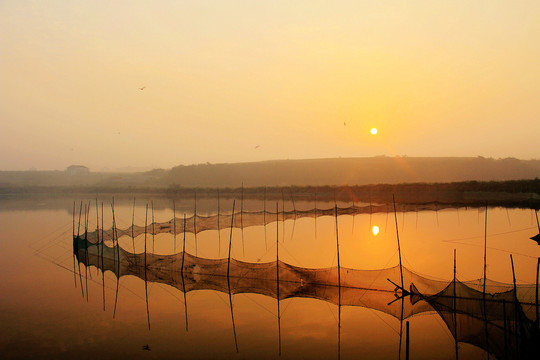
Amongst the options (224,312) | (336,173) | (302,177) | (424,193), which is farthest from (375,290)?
(336,173)

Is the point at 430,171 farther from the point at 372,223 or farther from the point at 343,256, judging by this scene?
the point at 343,256

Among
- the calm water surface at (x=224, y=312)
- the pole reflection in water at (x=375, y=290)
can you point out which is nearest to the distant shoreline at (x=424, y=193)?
the calm water surface at (x=224, y=312)

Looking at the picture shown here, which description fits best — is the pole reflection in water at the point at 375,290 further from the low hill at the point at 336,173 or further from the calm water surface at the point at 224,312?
the low hill at the point at 336,173

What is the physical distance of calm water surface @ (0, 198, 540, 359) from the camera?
5.99 m

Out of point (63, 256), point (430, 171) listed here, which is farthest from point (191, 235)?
point (430, 171)

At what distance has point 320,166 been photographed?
72.1m

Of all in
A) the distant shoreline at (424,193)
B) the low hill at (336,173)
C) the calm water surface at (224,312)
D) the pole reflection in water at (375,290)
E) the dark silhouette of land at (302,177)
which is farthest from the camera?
the low hill at (336,173)

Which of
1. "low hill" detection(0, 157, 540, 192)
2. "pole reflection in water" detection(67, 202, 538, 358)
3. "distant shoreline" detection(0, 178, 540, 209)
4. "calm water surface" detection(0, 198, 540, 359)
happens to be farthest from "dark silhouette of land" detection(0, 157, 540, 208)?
"pole reflection in water" detection(67, 202, 538, 358)

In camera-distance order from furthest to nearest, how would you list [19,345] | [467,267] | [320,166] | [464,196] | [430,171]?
[320,166] < [430,171] < [464,196] < [467,267] < [19,345]

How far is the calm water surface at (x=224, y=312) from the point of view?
5988mm

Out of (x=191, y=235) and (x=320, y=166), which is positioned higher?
(x=320, y=166)

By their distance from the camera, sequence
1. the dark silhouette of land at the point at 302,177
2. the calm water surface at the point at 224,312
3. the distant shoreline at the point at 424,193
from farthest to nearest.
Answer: the dark silhouette of land at the point at 302,177 < the distant shoreline at the point at 424,193 < the calm water surface at the point at 224,312

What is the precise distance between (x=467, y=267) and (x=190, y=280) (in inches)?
254

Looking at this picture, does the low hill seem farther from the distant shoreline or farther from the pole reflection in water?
the pole reflection in water
